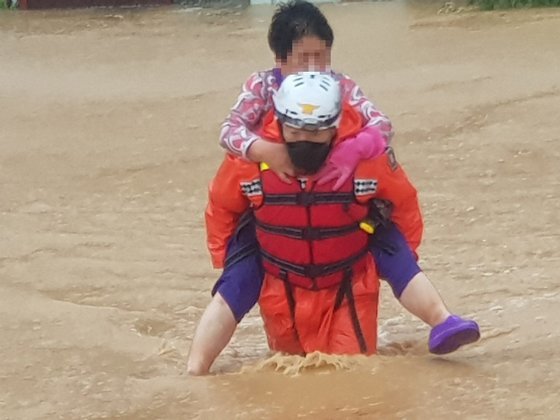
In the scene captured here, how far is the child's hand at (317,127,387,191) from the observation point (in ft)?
13.8

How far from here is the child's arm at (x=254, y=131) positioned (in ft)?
13.7

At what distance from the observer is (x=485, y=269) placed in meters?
5.76

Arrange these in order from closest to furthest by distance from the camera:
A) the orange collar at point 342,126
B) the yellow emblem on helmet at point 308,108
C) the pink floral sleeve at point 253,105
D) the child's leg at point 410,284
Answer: the yellow emblem on helmet at point 308,108, the child's leg at point 410,284, the orange collar at point 342,126, the pink floral sleeve at point 253,105

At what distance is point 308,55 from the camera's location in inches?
169

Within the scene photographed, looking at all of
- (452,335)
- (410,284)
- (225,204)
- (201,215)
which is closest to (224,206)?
(225,204)

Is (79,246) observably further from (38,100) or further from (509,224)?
(38,100)

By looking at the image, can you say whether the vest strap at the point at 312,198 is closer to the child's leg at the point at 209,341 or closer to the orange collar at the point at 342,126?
the orange collar at the point at 342,126

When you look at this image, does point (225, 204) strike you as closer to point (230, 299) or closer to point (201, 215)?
point (230, 299)

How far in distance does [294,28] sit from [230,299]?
3.11 ft

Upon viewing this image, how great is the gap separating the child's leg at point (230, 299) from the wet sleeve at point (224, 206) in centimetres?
4

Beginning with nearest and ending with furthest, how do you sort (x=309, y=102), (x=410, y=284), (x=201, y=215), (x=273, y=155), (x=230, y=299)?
(x=309, y=102)
(x=273, y=155)
(x=410, y=284)
(x=230, y=299)
(x=201, y=215)

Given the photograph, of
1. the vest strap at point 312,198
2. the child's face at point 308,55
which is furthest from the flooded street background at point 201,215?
the child's face at point 308,55

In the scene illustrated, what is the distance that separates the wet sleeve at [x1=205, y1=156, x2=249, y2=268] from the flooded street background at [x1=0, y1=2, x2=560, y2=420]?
0.44 m

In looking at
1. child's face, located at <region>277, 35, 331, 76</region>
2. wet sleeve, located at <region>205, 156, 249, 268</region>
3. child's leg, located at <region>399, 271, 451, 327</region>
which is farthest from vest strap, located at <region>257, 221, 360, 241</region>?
child's face, located at <region>277, 35, 331, 76</region>
